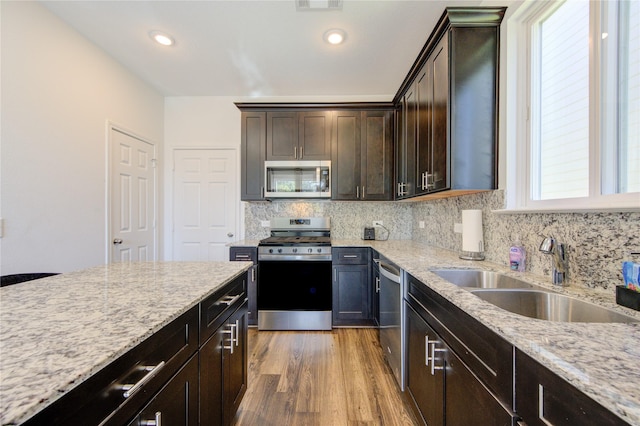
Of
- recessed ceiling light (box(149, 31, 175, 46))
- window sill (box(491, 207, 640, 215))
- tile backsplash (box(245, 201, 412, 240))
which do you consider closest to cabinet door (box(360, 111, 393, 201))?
tile backsplash (box(245, 201, 412, 240))

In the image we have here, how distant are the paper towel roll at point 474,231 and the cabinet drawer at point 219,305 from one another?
1586 mm

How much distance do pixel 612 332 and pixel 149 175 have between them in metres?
3.94

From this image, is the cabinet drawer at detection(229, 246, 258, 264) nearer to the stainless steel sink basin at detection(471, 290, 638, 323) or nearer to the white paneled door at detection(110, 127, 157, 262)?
the white paneled door at detection(110, 127, 157, 262)

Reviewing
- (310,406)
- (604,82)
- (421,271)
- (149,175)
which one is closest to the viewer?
(604,82)

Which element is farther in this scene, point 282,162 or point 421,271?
point 282,162

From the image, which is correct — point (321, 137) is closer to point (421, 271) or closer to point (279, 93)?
point (279, 93)

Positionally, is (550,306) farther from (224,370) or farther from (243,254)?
(243,254)

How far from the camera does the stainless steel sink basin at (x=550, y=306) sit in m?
0.95

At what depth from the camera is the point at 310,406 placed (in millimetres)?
1715

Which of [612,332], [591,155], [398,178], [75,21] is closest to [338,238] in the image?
[398,178]

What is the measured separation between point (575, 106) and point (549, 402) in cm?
138

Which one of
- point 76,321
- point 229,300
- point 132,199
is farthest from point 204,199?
point 76,321

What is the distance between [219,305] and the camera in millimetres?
1248

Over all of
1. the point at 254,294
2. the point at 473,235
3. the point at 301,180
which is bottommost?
the point at 254,294
